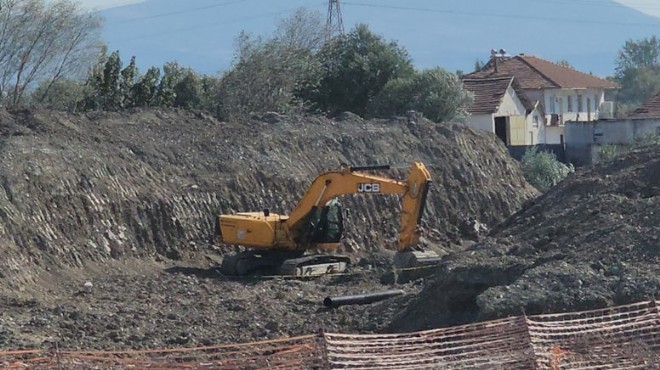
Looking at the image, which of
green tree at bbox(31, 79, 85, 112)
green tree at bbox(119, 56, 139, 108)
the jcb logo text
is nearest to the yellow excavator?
the jcb logo text

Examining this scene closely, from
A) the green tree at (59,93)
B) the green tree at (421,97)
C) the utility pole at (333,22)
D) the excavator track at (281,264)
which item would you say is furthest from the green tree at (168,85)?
the excavator track at (281,264)

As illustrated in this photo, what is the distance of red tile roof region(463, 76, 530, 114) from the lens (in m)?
52.8

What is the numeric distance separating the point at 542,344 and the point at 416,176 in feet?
38.6

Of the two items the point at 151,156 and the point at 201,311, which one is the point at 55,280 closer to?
the point at 201,311

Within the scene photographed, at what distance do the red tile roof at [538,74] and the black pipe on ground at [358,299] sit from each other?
39.6m

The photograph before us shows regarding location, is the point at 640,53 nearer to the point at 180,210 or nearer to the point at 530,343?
the point at 180,210

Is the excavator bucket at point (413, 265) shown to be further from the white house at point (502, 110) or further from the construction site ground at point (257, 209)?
the white house at point (502, 110)

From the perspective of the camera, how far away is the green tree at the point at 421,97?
45.2 meters

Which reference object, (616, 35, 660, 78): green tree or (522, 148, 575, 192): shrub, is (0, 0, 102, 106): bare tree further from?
(616, 35, 660, 78): green tree

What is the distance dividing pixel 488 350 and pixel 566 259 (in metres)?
5.06

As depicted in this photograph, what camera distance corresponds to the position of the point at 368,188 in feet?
84.1

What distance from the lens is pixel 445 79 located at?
46875mm

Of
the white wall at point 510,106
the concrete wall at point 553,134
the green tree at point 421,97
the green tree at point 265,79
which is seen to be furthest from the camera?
the concrete wall at point 553,134

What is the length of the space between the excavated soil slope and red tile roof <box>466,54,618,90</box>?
82.2 ft
